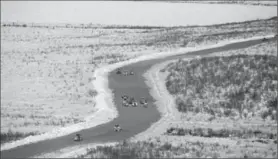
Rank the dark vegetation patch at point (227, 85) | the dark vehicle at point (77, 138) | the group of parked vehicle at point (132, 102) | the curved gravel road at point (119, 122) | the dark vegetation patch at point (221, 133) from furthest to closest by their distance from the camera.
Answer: the group of parked vehicle at point (132, 102) < the dark vegetation patch at point (227, 85) < the dark vegetation patch at point (221, 133) < the dark vehicle at point (77, 138) < the curved gravel road at point (119, 122)

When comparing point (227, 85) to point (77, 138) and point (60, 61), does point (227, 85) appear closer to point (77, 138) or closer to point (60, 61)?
point (77, 138)

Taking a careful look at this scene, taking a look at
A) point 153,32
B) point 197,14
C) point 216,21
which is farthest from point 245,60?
point 197,14

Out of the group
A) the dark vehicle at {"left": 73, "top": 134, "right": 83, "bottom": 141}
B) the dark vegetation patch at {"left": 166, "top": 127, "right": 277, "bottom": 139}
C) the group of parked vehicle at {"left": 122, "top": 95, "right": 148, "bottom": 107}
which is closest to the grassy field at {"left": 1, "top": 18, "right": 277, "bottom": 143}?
the group of parked vehicle at {"left": 122, "top": 95, "right": 148, "bottom": 107}

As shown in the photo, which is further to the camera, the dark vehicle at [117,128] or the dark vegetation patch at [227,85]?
the dark vegetation patch at [227,85]

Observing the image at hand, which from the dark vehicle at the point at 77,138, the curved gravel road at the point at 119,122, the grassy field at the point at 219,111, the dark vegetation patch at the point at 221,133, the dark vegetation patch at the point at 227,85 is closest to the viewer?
the grassy field at the point at 219,111

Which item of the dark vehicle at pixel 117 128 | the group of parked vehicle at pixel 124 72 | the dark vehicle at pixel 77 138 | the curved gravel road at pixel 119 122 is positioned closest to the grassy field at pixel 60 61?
the curved gravel road at pixel 119 122

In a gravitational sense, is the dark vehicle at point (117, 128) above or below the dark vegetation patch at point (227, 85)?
below

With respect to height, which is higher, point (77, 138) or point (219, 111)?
point (219, 111)

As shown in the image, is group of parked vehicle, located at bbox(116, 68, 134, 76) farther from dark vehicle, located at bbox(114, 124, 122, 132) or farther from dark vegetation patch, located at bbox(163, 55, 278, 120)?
dark vehicle, located at bbox(114, 124, 122, 132)

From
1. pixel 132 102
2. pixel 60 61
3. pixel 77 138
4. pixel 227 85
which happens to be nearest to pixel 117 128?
pixel 77 138

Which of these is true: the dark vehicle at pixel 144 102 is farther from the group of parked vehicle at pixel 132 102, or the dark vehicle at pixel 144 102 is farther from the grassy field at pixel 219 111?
the grassy field at pixel 219 111
